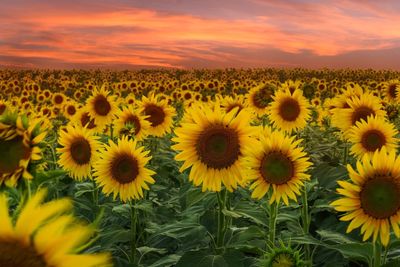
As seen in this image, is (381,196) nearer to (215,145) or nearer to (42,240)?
(215,145)

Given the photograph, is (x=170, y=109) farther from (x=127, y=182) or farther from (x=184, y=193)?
(x=184, y=193)

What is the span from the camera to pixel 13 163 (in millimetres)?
3633

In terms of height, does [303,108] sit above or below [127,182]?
above

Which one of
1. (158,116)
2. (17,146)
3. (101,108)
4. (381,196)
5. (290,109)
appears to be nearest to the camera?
(17,146)

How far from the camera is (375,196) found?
4.02m

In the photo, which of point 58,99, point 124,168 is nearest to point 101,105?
point 124,168

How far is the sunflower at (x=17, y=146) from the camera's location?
3594 mm

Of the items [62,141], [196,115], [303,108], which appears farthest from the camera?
[303,108]

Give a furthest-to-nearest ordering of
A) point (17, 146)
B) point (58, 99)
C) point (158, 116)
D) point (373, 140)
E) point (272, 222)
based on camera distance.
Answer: point (58, 99), point (158, 116), point (373, 140), point (272, 222), point (17, 146)

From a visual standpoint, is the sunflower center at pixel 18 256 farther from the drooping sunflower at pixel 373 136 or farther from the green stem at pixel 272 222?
the drooping sunflower at pixel 373 136

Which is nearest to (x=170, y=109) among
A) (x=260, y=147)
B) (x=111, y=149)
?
(x=111, y=149)

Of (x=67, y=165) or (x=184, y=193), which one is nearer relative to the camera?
(x=184, y=193)

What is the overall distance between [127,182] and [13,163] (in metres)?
2.57

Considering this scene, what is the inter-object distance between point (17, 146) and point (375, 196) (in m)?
2.54
